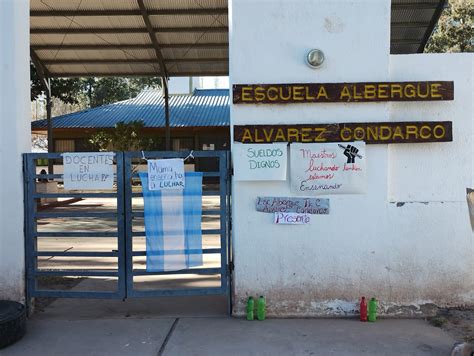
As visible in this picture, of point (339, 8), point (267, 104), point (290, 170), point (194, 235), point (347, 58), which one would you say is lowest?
point (194, 235)

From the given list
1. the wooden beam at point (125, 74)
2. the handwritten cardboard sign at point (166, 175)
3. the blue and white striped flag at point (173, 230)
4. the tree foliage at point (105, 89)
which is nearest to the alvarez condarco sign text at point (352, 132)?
the handwritten cardboard sign at point (166, 175)

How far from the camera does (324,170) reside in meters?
5.91

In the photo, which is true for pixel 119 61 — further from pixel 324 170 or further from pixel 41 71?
pixel 324 170

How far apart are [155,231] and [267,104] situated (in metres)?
2.03

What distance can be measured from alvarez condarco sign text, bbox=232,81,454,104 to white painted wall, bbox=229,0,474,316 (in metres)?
0.09

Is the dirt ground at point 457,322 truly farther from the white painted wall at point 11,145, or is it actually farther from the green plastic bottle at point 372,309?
the white painted wall at point 11,145

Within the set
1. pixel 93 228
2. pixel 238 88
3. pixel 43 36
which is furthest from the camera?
pixel 43 36

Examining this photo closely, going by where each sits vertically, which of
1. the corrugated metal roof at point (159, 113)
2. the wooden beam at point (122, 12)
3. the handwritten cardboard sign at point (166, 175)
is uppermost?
the wooden beam at point (122, 12)

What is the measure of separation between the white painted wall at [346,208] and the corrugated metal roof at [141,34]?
29.2ft

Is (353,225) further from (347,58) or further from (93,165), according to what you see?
(93,165)

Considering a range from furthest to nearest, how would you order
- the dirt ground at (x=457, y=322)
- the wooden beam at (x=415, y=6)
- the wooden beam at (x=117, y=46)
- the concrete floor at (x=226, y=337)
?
1. the wooden beam at (x=117, y=46)
2. the wooden beam at (x=415, y=6)
3. the dirt ground at (x=457, y=322)
4. the concrete floor at (x=226, y=337)

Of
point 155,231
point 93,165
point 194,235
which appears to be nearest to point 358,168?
point 194,235

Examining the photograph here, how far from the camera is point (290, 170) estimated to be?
5.91 meters

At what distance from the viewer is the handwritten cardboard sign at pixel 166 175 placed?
19.6 feet
